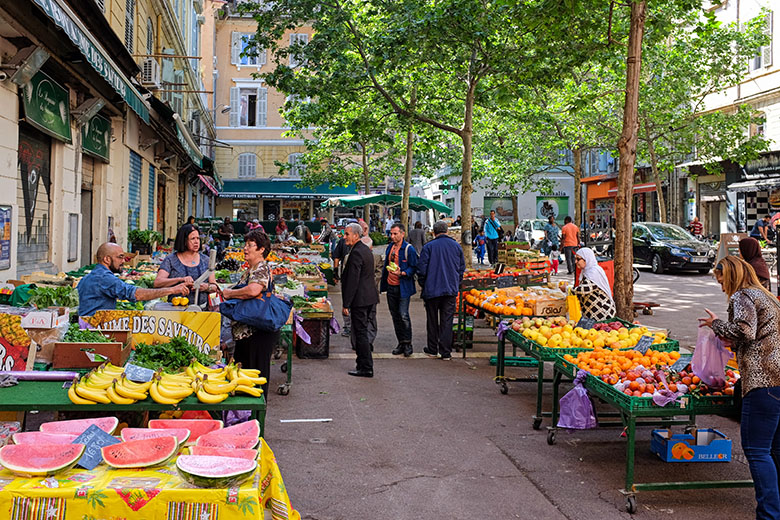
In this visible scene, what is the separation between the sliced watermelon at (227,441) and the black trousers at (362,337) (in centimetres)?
509

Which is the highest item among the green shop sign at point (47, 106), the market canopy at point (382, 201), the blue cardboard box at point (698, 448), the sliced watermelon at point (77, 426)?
the green shop sign at point (47, 106)

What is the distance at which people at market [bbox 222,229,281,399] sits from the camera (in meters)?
5.86

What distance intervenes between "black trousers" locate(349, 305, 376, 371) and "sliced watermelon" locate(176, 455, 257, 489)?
5.46 m

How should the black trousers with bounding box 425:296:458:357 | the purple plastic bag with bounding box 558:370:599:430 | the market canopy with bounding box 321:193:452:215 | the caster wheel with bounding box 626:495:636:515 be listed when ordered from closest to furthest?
the caster wheel with bounding box 626:495:636:515 < the purple plastic bag with bounding box 558:370:599:430 < the black trousers with bounding box 425:296:458:357 < the market canopy with bounding box 321:193:452:215

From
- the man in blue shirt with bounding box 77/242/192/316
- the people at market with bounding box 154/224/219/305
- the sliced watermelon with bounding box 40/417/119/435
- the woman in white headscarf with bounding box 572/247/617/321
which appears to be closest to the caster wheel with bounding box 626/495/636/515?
the sliced watermelon with bounding box 40/417/119/435

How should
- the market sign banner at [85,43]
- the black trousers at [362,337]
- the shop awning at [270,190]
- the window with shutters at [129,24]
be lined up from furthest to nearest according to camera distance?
the shop awning at [270,190] < the window with shutters at [129,24] < the black trousers at [362,337] < the market sign banner at [85,43]

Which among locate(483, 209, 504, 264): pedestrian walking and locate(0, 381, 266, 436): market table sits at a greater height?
locate(483, 209, 504, 264): pedestrian walking

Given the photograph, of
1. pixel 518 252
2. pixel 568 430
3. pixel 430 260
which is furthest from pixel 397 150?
pixel 568 430

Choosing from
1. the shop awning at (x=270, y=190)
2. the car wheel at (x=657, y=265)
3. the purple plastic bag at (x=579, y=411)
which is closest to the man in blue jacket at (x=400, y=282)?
the purple plastic bag at (x=579, y=411)

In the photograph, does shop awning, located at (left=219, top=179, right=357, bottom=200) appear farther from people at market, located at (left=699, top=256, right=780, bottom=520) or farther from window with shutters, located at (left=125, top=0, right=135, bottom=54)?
people at market, located at (left=699, top=256, right=780, bottom=520)

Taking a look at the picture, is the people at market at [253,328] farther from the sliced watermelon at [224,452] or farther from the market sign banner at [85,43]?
the market sign banner at [85,43]

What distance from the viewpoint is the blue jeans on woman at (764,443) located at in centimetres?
430

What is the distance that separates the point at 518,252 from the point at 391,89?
18.0ft

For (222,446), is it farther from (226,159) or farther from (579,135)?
(226,159)
